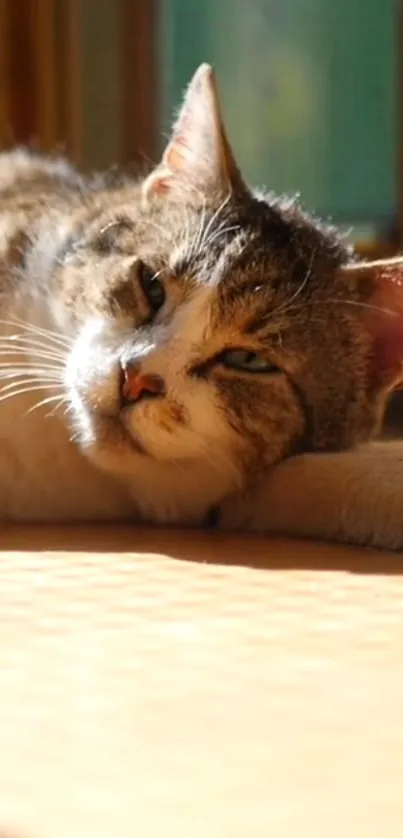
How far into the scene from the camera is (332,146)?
11.7 feet

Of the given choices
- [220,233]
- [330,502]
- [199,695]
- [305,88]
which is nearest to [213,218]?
[220,233]

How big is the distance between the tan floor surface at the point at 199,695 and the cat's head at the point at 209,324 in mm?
143

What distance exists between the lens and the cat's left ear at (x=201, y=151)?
1.33 metres

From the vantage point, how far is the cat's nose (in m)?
1.11

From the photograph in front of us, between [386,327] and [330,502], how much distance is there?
0.26m

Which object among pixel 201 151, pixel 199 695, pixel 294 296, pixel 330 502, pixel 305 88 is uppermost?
pixel 305 88

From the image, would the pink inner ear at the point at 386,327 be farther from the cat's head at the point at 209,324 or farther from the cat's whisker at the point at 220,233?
the cat's whisker at the point at 220,233

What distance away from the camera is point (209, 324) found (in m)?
1.17

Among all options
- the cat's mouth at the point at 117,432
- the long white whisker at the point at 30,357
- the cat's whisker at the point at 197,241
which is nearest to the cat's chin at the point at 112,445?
the cat's mouth at the point at 117,432

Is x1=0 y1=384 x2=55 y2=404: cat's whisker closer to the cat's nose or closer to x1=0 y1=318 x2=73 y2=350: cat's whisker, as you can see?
x1=0 y1=318 x2=73 y2=350: cat's whisker

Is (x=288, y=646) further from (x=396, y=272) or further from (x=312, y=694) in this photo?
(x=396, y=272)

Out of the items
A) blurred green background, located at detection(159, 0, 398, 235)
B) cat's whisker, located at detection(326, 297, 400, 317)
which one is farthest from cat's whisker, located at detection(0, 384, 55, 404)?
blurred green background, located at detection(159, 0, 398, 235)

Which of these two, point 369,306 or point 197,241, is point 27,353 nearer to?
point 197,241

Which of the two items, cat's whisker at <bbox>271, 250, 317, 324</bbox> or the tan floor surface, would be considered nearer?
the tan floor surface
